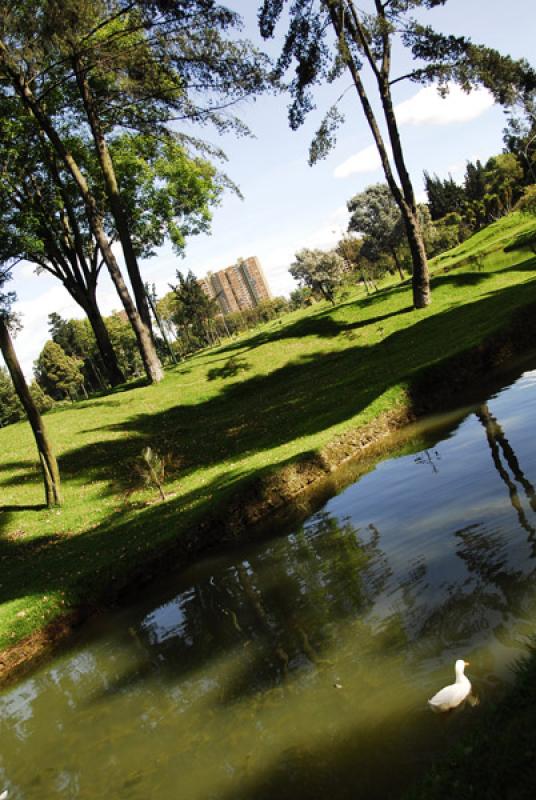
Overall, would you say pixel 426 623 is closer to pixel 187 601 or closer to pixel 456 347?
pixel 187 601

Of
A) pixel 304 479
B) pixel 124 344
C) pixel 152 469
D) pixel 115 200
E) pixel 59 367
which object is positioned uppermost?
pixel 124 344

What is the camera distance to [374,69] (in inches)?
1089

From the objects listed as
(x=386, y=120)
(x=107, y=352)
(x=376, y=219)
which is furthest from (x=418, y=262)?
(x=376, y=219)

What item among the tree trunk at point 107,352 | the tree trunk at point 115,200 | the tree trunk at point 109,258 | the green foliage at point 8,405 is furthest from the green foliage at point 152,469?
the green foliage at point 8,405

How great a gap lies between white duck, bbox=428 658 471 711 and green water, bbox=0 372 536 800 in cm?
14

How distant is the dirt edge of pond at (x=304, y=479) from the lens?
38.6ft

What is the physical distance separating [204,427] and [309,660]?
1758 cm

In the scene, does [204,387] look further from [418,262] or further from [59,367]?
[59,367]

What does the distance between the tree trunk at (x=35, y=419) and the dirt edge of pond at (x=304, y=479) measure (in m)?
7.94

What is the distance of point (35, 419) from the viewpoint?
18.8m

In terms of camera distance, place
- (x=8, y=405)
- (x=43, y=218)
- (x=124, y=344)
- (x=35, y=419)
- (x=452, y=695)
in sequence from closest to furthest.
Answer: (x=452, y=695)
(x=35, y=419)
(x=43, y=218)
(x=8, y=405)
(x=124, y=344)

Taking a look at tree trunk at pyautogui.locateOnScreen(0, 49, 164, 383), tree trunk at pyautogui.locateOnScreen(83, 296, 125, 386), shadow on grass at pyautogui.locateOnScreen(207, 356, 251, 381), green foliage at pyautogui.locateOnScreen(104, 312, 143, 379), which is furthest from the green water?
green foliage at pyautogui.locateOnScreen(104, 312, 143, 379)

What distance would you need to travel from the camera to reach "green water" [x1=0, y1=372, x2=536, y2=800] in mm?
5316

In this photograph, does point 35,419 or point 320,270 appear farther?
point 320,270
